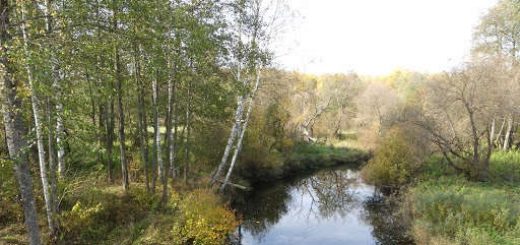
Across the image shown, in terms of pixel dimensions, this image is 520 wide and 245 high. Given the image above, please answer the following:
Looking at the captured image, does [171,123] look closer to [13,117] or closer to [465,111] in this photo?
[13,117]

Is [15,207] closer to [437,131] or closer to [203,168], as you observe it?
[203,168]

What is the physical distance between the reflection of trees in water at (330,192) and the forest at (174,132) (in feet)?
7.02

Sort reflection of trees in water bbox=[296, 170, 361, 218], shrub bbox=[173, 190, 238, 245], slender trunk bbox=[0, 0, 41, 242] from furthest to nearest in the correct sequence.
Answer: reflection of trees in water bbox=[296, 170, 361, 218], shrub bbox=[173, 190, 238, 245], slender trunk bbox=[0, 0, 41, 242]

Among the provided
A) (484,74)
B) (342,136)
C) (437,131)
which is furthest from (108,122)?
(342,136)

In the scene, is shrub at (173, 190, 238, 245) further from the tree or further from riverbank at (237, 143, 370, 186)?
the tree

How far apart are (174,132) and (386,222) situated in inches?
455

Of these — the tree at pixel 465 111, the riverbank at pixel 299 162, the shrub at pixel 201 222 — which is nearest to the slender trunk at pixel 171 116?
the shrub at pixel 201 222

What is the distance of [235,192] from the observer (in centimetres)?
2270

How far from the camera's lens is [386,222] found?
2006 centimetres

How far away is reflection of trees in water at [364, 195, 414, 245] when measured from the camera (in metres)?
17.4

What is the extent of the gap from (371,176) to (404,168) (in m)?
2.12

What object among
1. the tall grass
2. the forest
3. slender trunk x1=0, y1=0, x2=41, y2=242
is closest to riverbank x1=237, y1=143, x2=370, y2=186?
the forest

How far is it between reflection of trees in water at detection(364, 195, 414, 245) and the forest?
0.98 feet

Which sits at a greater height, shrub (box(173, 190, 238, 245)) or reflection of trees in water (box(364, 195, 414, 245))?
shrub (box(173, 190, 238, 245))
